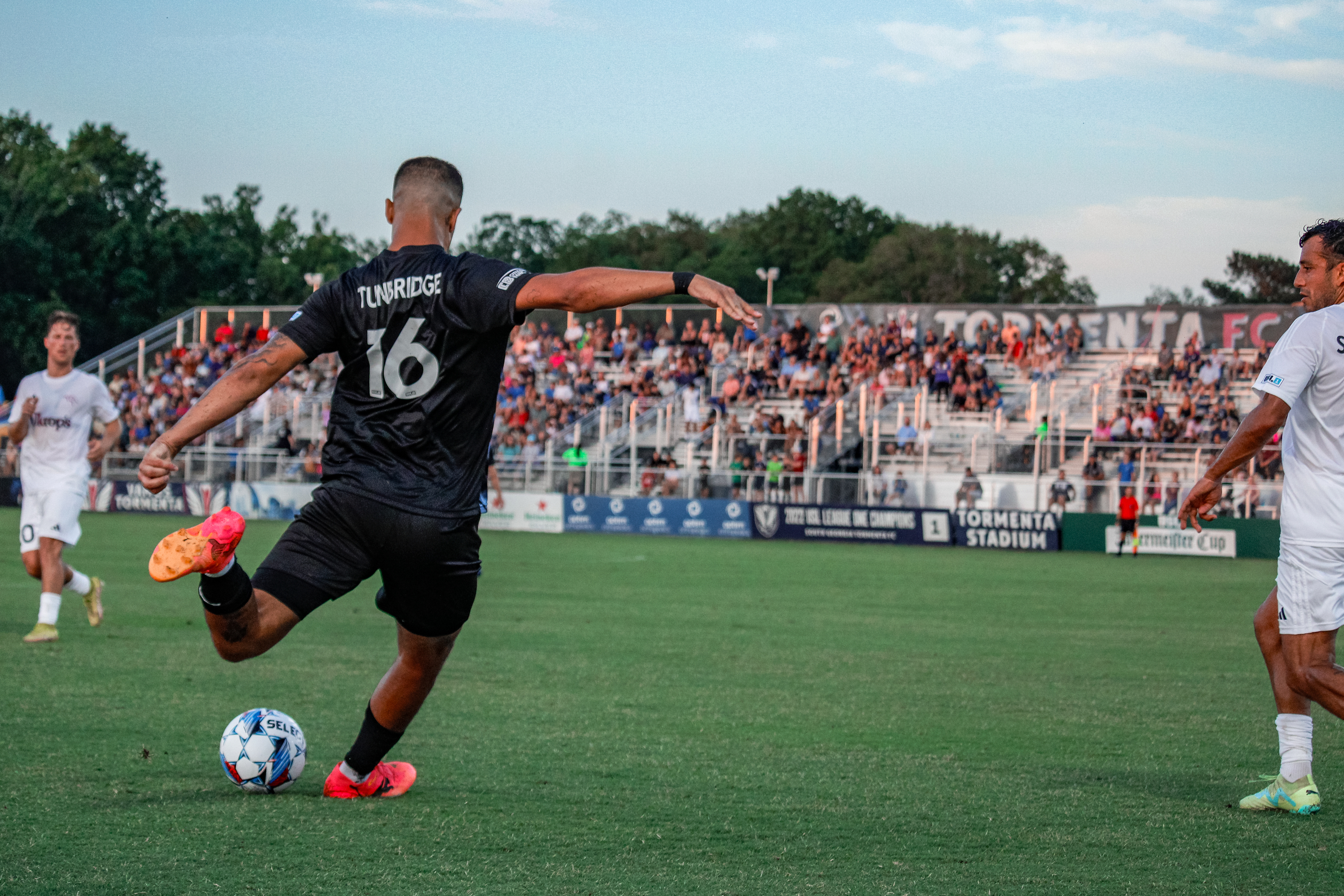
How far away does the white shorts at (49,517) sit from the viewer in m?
10.2

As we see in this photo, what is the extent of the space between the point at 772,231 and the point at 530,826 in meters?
85.8

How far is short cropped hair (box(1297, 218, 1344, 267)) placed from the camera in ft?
18.3

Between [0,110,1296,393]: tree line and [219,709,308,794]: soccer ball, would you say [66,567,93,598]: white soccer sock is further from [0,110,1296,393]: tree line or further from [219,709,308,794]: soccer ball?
[0,110,1296,393]: tree line

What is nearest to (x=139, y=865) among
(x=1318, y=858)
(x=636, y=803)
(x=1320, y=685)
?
(x=636, y=803)

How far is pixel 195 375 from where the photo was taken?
42781mm

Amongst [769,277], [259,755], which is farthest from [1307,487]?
[769,277]

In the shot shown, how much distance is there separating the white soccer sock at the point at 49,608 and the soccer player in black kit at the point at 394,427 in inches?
254

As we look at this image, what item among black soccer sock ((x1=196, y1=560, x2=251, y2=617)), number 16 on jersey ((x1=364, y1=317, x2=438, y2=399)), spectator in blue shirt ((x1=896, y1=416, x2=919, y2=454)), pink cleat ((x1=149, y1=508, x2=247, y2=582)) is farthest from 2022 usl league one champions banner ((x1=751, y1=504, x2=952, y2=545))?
pink cleat ((x1=149, y1=508, x2=247, y2=582))

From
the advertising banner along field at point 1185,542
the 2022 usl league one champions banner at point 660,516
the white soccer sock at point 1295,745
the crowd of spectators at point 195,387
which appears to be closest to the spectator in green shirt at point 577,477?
the 2022 usl league one champions banner at point 660,516

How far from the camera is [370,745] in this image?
5.45 m

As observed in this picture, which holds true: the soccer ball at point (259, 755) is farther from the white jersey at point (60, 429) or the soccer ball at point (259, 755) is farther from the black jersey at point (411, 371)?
the white jersey at point (60, 429)

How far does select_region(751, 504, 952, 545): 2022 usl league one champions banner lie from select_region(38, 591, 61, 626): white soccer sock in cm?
2104

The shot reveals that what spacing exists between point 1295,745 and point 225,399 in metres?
4.53

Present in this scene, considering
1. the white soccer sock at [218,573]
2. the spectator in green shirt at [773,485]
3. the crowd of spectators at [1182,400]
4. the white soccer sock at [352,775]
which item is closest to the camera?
the white soccer sock at [218,573]
